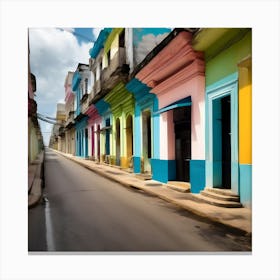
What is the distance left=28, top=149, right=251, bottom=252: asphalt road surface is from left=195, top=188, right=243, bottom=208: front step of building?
1.81ft

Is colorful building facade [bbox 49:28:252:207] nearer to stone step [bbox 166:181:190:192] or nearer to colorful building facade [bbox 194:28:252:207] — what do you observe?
colorful building facade [bbox 194:28:252:207]

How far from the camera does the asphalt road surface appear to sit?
3.35m

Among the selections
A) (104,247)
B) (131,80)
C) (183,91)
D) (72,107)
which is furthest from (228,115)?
(72,107)

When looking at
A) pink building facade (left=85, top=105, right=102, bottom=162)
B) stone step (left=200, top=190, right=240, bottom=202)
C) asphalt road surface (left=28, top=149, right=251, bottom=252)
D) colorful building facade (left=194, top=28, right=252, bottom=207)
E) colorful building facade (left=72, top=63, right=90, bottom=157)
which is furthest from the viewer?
colorful building facade (left=72, top=63, right=90, bottom=157)

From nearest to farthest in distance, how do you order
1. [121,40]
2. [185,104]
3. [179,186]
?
[185,104], [179,186], [121,40]

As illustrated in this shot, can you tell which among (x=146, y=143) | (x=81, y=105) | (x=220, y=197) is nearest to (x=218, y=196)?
(x=220, y=197)

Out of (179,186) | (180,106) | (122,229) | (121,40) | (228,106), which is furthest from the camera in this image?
(121,40)

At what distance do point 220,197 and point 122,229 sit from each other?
1.98 m

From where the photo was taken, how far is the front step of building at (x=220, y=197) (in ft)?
15.3

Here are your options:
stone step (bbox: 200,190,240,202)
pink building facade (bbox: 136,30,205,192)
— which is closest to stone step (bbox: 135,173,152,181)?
pink building facade (bbox: 136,30,205,192)

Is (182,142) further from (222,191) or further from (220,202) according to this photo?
(220,202)

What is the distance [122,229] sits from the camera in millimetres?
3904
